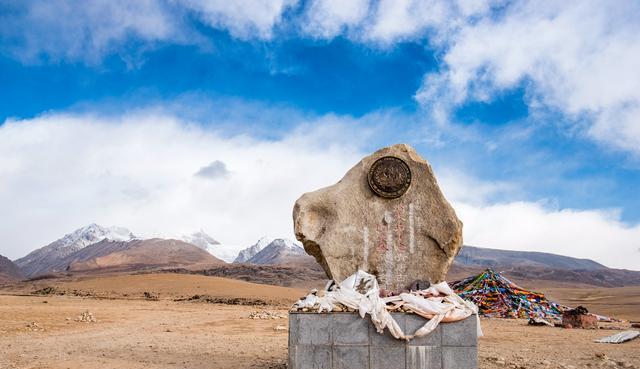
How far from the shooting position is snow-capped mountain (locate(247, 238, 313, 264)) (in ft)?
391

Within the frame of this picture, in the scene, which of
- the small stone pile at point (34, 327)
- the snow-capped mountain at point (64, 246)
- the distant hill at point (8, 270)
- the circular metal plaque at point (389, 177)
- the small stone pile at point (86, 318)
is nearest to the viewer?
the circular metal plaque at point (389, 177)

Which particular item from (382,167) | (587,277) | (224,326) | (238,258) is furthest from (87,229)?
(382,167)

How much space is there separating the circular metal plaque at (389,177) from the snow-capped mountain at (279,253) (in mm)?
107101

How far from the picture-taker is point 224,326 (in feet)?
57.1

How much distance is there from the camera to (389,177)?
9484 mm

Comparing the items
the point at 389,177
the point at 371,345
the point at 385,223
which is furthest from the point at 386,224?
the point at 371,345

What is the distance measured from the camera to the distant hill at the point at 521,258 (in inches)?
5886

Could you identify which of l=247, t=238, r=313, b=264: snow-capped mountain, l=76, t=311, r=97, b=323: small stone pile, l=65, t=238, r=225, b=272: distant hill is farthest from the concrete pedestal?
l=247, t=238, r=313, b=264: snow-capped mountain

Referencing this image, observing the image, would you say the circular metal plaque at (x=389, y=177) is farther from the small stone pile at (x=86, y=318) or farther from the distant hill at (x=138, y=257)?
the distant hill at (x=138, y=257)

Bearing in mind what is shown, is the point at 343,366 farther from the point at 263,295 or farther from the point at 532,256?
the point at 532,256

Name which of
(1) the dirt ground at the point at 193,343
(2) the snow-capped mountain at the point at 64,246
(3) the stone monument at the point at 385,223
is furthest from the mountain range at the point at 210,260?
(3) the stone monument at the point at 385,223

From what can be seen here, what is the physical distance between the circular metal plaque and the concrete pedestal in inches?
98.2

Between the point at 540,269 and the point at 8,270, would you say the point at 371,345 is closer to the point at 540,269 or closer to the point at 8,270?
the point at 540,269

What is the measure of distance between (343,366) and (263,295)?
30.8 meters
